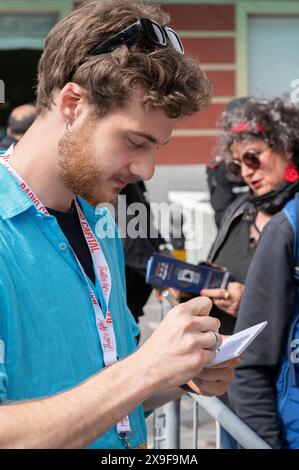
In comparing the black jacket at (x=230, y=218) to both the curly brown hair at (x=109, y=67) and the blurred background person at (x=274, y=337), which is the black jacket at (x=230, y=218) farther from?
the curly brown hair at (x=109, y=67)

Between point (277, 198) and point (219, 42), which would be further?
point (219, 42)

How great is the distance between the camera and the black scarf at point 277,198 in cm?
336

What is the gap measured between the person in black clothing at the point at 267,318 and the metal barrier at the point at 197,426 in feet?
0.44

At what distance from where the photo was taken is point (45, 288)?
171 centimetres

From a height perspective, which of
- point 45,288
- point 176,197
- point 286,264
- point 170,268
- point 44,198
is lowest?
point 176,197

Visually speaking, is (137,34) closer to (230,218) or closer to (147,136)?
(147,136)

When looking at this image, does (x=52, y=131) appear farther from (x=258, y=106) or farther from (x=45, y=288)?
(x=258, y=106)

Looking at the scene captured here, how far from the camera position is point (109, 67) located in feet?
6.19

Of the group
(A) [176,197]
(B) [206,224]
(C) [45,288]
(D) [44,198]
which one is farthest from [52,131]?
(A) [176,197]

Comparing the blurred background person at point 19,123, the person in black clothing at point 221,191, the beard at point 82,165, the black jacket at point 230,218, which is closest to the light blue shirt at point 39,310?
the beard at point 82,165

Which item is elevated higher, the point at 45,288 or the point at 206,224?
the point at 45,288

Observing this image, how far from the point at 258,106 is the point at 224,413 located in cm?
170

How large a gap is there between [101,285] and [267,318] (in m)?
0.85

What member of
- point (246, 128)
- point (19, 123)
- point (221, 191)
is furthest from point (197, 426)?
point (221, 191)
